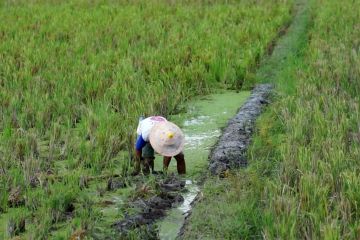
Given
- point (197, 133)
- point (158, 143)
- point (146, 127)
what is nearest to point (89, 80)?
point (197, 133)

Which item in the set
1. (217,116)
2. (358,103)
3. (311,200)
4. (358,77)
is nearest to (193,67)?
(217,116)

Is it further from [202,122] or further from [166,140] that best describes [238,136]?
[166,140]

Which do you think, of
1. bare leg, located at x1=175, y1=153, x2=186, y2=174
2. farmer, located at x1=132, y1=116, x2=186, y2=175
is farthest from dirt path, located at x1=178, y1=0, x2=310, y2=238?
farmer, located at x1=132, y1=116, x2=186, y2=175

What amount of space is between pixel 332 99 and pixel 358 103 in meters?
0.18

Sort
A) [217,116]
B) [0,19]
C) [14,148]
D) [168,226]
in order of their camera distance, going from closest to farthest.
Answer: [168,226] → [14,148] → [217,116] → [0,19]

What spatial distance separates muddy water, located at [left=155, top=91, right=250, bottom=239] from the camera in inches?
122

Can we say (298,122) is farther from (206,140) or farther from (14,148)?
(14,148)

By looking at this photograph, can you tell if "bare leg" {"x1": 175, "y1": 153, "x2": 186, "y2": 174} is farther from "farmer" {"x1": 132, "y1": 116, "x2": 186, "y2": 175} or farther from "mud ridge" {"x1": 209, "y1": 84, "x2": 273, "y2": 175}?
"mud ridge" {"x1": 209, "y1": 84, "x2": 273, "y2": 175}

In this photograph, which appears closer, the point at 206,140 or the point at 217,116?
the point at 206,140

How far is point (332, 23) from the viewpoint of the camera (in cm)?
771

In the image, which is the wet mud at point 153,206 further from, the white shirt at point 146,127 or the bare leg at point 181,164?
the white shirt at point 146,127

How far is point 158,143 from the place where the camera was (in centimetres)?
336

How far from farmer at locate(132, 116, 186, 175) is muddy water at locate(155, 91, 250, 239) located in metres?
0.15

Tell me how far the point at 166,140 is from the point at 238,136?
96 centimetres
